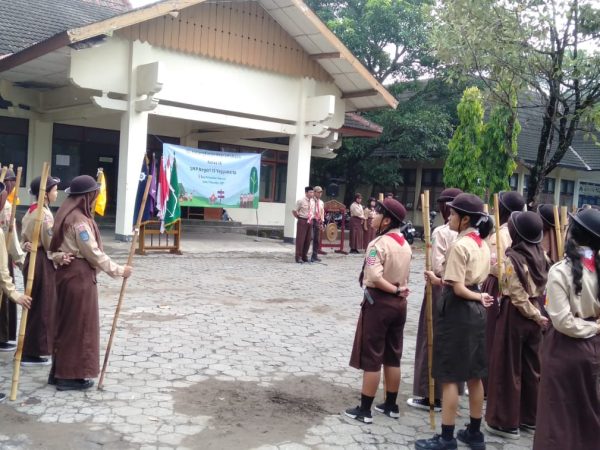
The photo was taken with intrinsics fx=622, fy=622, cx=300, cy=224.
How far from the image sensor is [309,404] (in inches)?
197

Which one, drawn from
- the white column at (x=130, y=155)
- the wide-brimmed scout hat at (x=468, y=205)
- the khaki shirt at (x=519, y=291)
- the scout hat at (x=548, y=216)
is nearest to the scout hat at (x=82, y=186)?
the wide-brimmed scout hat at (x=468, y=205)

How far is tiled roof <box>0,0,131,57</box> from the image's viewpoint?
13781mm

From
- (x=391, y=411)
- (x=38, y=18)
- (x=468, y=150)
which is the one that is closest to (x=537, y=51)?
(x=391, y=411)

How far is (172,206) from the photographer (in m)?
12.4

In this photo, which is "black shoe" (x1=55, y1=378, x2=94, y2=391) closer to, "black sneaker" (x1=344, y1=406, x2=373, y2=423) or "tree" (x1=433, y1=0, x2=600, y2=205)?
"black sneaker" (x1=344, y1=406, x2=373, y2=423)

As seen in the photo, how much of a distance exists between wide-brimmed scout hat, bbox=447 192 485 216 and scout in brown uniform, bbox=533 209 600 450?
81 cm

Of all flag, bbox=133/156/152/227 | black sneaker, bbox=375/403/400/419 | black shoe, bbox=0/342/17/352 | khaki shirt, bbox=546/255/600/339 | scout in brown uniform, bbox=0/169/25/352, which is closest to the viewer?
khaki shirt, bbox=546/255/600/339

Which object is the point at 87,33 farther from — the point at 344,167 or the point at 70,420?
the point at 344,167

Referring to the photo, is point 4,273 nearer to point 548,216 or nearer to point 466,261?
point 466,261

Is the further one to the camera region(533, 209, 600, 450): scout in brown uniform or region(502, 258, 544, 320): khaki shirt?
region(502, 258, 544, 320): khaki shirt

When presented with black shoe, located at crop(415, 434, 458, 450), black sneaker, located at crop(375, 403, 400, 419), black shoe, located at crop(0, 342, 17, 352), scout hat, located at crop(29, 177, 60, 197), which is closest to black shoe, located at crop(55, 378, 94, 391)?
black shoe, located at crop(0, 342, 17, 352)

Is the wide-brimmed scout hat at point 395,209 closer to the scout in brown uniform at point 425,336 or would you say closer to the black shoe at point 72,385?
the scout in brown uniform at point 425,336

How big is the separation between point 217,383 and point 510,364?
239 centimetres

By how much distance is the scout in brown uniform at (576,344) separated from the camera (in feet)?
11.4
